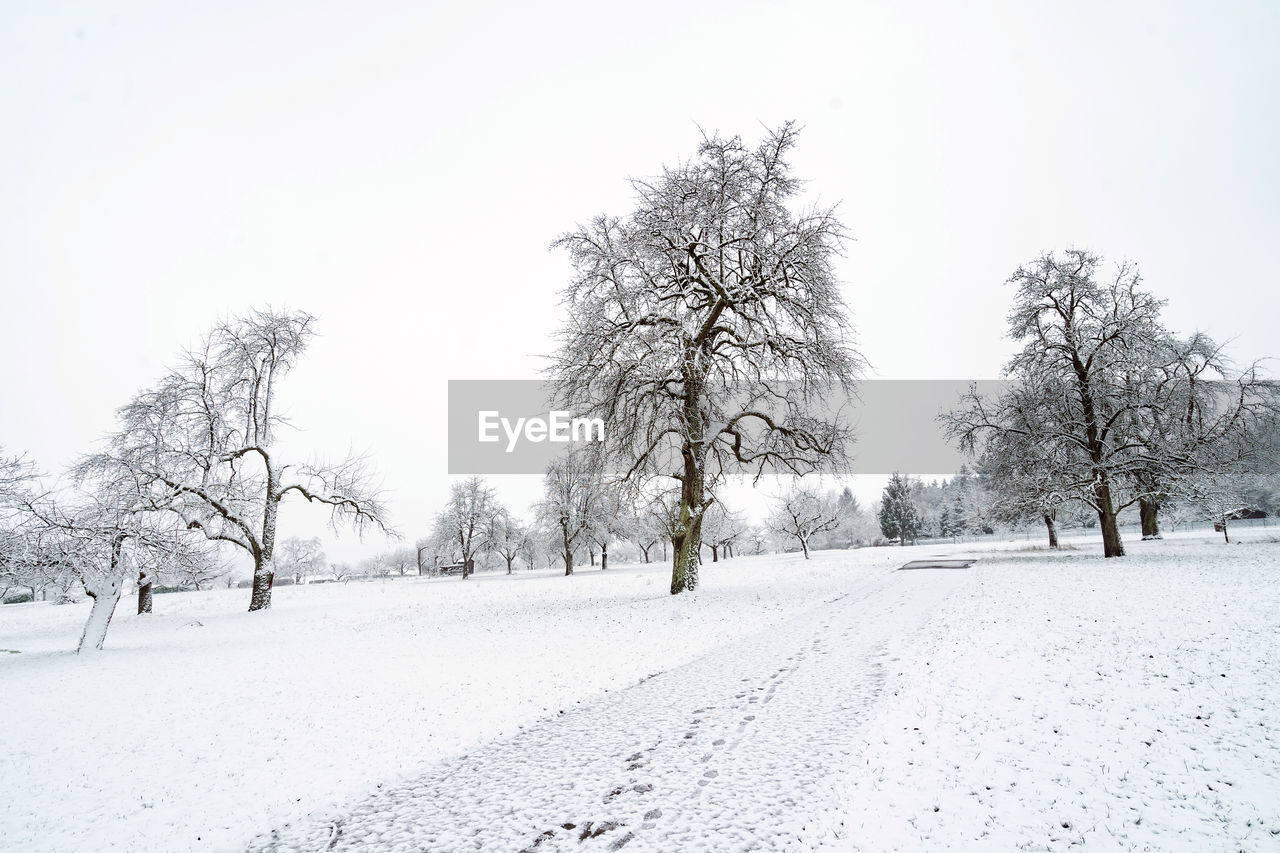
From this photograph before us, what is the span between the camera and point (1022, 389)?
22.6 meters

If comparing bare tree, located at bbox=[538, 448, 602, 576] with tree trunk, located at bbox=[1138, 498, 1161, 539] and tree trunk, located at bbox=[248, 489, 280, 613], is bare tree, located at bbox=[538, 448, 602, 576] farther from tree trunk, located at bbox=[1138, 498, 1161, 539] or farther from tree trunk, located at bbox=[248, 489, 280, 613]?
tree trunk, located at bbox=[1138, 498, 1161, 539]

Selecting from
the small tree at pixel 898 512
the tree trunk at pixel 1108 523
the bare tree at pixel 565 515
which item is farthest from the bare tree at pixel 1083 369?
the small tree at pixel 898 512

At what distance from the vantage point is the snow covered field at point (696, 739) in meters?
3.58

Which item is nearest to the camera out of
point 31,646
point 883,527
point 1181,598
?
point 1181,598

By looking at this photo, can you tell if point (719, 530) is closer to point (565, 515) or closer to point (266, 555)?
point (565, 515)

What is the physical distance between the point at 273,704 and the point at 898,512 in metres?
78.0

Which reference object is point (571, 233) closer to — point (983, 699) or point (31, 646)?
point (983, 699)

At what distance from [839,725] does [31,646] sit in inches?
770

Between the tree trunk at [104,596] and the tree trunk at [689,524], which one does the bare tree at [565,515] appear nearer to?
the tree trunk at [689,524]

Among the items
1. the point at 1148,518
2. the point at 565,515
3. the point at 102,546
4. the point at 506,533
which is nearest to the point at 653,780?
the point at 102,546

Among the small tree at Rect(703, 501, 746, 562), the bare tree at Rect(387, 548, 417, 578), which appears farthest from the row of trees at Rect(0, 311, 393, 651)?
the bare tree at Rect(387, 548, 417, 578)

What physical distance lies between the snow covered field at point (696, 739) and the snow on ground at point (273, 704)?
4 cm

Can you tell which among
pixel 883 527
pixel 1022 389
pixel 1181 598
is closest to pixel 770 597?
pixel 1181 598

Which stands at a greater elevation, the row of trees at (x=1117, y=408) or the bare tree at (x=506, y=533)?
the row of trees at (x=1117, y=408)
